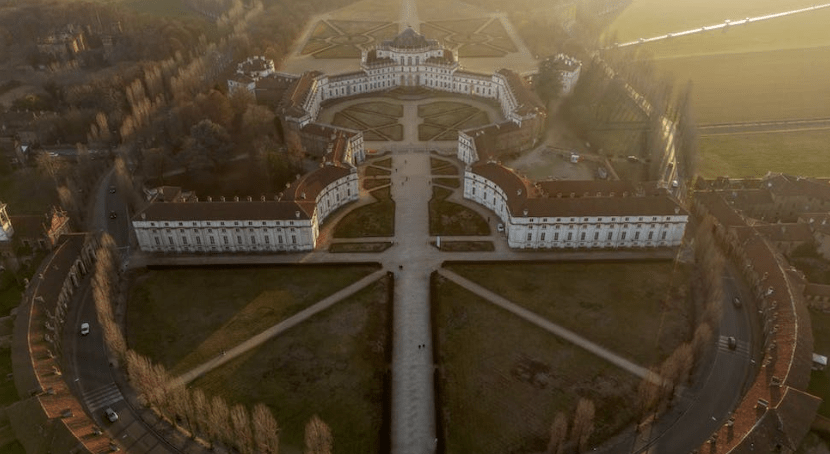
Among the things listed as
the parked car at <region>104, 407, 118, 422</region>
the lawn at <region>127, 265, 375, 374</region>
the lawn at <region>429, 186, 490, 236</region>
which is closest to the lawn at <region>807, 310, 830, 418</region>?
the lawn at <region>429, 186, 490, 236</region>

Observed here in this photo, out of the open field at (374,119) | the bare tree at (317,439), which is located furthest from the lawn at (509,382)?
the open field at (374,119)

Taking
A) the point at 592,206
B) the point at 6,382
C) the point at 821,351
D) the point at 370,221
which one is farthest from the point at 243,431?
the point at 821,351

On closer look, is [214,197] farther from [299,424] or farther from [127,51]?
[127,51]

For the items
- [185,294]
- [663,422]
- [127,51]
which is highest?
[127,51]

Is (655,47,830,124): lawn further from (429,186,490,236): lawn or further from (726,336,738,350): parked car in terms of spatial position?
(726,336,738,350): parked car

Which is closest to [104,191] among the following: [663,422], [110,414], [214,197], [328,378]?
[214,197]

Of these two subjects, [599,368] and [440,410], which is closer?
[440,410]

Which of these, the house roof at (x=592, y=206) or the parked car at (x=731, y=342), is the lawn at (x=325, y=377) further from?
the parked car at (x=731, y=342)
